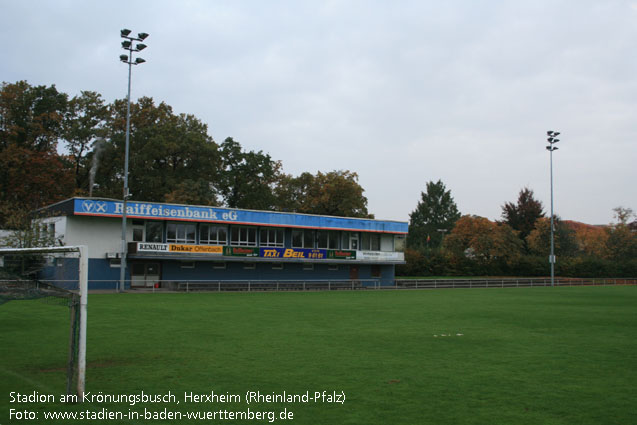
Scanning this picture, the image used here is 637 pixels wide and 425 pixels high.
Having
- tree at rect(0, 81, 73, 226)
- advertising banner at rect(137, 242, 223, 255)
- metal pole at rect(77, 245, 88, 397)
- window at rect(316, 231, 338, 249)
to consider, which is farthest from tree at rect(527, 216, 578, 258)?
metal pole at rect(77, 245, 88, 397)

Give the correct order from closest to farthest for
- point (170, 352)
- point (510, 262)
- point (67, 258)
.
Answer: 1. point (67, 258)
2. point (170, 352)
3. point (510, 262)

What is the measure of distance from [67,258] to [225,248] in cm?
3405

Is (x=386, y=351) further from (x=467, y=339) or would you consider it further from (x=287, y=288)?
(x=287, y=288)

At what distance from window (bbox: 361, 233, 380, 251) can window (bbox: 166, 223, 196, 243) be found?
57.1ft

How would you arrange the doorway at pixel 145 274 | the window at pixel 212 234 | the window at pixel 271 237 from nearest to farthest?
the doorway at pixel 145 274
the window at pixel 212 234
the window at pixel 271 237

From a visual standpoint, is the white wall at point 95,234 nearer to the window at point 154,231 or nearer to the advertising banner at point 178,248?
the window at point 154,231

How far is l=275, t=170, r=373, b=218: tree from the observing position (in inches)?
2618

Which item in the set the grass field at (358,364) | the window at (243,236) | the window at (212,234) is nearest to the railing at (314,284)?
the window at (243,236)

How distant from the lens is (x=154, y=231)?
4319 cm

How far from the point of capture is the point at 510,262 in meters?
73.4

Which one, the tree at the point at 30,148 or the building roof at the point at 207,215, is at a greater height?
the tree at the point at 30,148

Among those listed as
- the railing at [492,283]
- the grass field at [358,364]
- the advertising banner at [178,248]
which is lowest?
the railing at [492,283]

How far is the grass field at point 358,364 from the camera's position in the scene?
307 inches

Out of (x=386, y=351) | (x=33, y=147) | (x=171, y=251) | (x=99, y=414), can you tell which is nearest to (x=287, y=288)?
(x=171, y=251)
